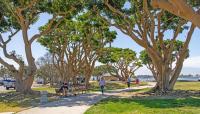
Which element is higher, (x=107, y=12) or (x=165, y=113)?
(x=107, y=12)

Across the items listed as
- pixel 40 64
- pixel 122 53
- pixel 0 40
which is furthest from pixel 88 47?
pixel 40 64

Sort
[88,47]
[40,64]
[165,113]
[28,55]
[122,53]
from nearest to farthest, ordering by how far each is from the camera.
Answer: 1. [165,113]
2. [28,55]
3. [88,47]
4. [122,53]
5. [40,64]

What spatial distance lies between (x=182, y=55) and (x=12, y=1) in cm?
1392

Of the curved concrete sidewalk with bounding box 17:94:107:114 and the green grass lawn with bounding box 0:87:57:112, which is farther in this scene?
the green grass lawn with bounding box 0:87:57:112

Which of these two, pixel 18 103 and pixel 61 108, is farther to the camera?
pixel 18 103

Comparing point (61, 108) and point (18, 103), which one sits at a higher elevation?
point (18, 103)

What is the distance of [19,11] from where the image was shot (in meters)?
32.7

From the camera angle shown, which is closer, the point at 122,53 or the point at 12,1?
the point at 12,1

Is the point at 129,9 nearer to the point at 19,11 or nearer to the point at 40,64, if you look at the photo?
the point at 19,11

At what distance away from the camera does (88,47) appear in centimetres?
5384

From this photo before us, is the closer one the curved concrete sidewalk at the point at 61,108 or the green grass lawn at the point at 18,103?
the curved concrete sidewalk at the point at 61,108

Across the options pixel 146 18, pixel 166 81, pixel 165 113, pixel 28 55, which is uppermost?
pixel 146 18

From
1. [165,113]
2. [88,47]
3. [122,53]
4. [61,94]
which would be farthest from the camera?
[122,53]

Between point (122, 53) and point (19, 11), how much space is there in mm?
58687
